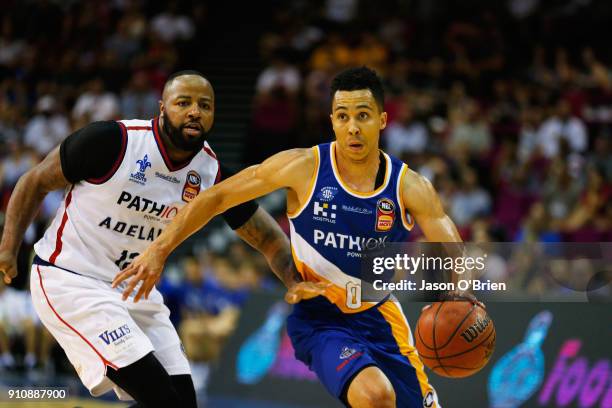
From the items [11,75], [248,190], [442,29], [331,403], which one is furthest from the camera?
[11,75]

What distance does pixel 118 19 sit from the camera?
19.9m

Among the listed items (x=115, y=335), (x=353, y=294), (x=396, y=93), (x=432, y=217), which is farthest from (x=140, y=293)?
(x=396, y=93)

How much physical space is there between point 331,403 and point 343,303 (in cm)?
415

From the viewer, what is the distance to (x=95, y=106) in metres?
16.7

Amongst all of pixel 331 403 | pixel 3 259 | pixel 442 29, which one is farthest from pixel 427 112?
pixel 3 259

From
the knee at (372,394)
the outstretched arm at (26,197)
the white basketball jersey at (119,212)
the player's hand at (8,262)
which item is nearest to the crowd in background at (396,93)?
the knee at (372,394)

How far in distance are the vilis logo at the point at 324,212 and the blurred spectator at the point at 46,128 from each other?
38.0ft

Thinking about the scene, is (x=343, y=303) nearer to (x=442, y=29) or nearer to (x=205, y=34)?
(x=442, y=29)

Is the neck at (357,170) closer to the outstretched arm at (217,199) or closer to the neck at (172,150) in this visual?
the outstretched arm at (217,199)

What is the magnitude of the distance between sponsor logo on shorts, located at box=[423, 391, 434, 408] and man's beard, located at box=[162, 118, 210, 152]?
2.07 m

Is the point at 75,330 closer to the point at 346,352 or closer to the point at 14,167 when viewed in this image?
the point at 346,352

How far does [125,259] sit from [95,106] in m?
11.5

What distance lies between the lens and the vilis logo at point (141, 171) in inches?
224

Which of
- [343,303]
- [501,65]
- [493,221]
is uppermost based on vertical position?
[501,65]
